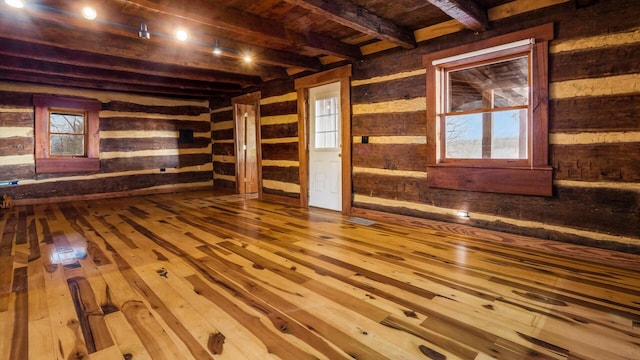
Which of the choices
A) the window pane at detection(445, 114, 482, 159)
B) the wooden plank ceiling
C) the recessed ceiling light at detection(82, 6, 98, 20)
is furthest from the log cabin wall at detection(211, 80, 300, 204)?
the recessed ceiling light at detection(82, 6, 98, 20)

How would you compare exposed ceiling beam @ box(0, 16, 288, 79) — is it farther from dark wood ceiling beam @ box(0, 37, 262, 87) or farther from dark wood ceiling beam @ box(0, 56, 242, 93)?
dark wood ceiling beam @ box(0, 56, 242, 93)

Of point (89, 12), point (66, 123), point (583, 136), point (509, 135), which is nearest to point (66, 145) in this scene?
point (66, 123)

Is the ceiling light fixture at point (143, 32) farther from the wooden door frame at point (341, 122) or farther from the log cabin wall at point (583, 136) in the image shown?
the log cabin wall at point (583, 136)

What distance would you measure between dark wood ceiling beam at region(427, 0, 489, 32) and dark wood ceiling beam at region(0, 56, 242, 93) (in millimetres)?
4904

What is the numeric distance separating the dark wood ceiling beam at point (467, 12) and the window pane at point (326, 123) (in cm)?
229

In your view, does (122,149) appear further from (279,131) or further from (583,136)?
(583,136)

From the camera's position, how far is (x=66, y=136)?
6.88 meters

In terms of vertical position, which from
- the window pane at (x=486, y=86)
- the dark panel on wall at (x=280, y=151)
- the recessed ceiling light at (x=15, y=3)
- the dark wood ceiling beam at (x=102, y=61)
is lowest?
the dark panel on wall at (x=280, y=151)

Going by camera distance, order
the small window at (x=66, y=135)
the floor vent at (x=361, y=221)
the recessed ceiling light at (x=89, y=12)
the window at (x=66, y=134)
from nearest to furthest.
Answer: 1. the recessed ceiling light at (x=89, y=12)
2. the floor vent at (x=361, y=221)
3. the window at (x=66, y=134)
4. the small window at (x=66, y=135)

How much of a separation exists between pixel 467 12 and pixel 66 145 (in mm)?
7829

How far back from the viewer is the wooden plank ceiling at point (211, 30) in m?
2.99

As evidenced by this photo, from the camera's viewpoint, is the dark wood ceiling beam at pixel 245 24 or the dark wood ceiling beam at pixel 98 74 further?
the dark wood ceiling beam at pixel 98 74

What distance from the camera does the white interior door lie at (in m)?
5.07

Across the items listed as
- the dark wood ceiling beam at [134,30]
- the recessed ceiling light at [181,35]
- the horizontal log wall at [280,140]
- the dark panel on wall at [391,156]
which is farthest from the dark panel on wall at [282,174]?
the recessed ceiling light at [181,35]
